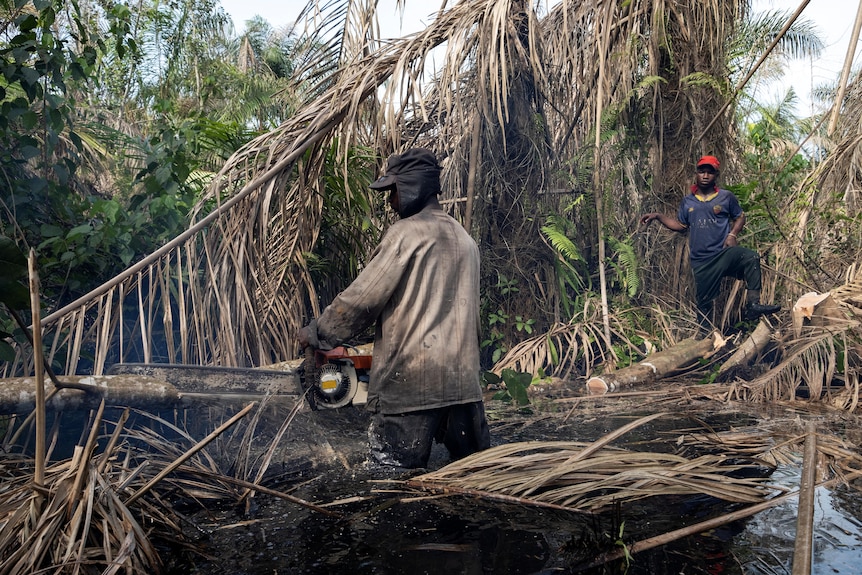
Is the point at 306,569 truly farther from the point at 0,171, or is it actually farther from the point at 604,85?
the point at 604,85

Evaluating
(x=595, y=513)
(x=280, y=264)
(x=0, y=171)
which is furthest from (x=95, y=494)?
(x=0, y=171)

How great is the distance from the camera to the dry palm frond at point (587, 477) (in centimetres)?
283

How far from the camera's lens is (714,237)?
23.9 ft

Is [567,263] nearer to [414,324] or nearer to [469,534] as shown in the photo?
[414,324]

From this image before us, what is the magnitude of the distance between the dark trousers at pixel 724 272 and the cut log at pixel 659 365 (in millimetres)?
420

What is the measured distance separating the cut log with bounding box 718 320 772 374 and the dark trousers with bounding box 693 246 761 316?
19.3 inches

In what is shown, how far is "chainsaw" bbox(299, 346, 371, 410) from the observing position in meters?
4.19

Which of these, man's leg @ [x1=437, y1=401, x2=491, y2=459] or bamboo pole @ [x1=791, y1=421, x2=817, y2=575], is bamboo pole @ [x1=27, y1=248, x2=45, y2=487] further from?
man's leg @ [x1=437, y1=401, x2=491, y2=459]

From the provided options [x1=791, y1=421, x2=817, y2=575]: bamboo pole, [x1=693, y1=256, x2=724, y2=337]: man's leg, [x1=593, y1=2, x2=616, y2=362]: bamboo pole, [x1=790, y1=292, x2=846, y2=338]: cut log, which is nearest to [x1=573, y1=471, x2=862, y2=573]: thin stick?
[x1=791, y1=421, x2=817, y2=575]: bamboo pole

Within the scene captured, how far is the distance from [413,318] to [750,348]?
4518mm

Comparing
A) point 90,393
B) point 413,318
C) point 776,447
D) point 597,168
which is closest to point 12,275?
point 90,393

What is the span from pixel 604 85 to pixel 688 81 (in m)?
1.24

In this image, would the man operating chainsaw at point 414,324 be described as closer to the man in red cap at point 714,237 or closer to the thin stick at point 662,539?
the thin stick at point 662,539

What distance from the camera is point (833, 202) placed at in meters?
6.80
